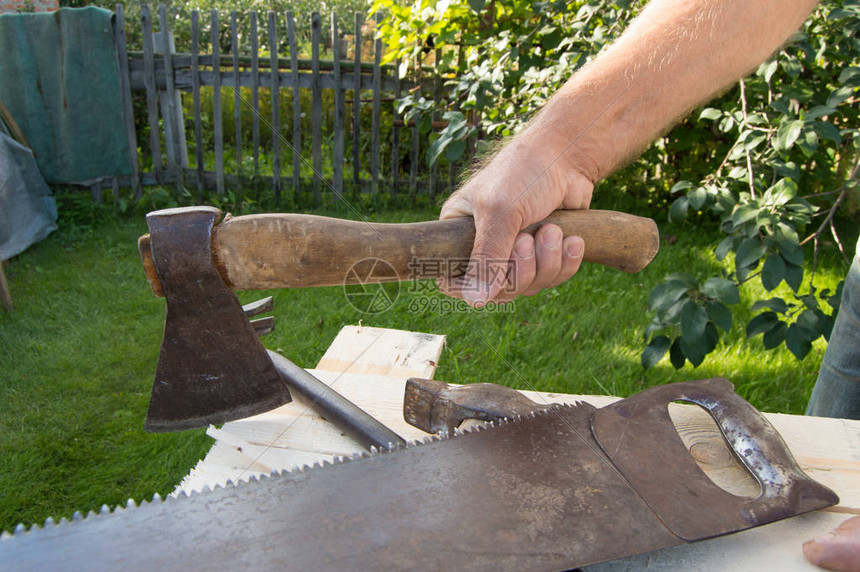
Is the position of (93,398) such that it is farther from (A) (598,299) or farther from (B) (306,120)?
(B) (306,120)

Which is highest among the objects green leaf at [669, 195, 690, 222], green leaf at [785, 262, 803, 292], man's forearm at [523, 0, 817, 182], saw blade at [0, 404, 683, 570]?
man's forearm at [523, 0, 817, 182]

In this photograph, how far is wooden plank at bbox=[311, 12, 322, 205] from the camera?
5500 mm

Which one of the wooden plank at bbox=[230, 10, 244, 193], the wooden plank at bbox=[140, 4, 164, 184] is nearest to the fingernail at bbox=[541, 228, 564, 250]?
the wooden plank at bbox=[230, 10, 244, 193]

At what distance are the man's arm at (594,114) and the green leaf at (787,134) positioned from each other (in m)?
0.51

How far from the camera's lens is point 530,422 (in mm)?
1324

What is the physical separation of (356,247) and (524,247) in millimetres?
470

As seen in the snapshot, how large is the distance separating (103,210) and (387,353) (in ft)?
15.2

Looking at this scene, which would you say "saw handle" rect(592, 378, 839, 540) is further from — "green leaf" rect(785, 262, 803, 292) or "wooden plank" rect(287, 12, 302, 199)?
"wooden plank" rect(287, 12, 302, 199)

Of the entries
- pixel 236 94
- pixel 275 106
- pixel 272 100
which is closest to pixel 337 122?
pixel 275 106

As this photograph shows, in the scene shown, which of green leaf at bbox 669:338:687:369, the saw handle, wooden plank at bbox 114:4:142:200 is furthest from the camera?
wooden plank at bbox 114:4:142:200

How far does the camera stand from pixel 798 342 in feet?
7.00

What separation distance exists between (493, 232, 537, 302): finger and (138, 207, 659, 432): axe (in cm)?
25

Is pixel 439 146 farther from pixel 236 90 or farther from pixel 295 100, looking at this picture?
pixel 236 90

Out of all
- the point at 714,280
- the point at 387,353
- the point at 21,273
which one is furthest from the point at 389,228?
the point at 21,273
